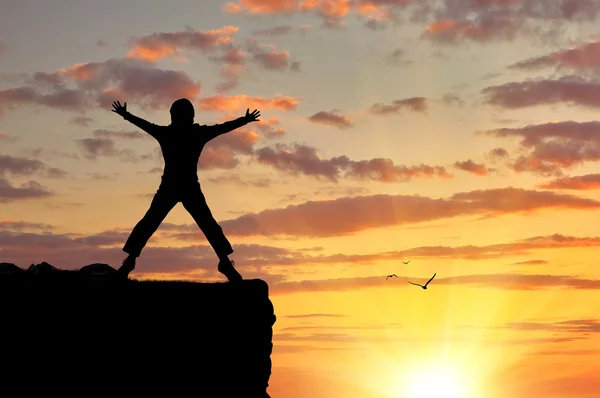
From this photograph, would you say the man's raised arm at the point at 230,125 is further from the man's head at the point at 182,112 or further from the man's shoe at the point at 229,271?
the man's shoe at the point at 229,271

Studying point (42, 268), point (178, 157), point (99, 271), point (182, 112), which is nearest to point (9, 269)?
point (42, 268)

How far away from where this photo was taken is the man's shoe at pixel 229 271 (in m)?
21.7

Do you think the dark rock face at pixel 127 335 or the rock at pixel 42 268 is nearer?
the dark rock face at pixel 127 335

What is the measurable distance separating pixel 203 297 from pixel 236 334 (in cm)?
112

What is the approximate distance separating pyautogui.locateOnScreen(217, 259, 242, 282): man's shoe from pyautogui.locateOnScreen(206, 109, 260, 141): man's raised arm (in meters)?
2.92

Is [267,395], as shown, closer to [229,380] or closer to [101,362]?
[229,380]

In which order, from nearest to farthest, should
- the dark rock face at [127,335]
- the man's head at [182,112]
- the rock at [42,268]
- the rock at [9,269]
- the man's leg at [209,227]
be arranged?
the dark rock face at [127,335] < the rock at [9,269] < the rock at [42,268] < the man's head at [182,112] < the man's leg at [209,227]

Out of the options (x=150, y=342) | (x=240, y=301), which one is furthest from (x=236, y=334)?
(x=150, y=342)

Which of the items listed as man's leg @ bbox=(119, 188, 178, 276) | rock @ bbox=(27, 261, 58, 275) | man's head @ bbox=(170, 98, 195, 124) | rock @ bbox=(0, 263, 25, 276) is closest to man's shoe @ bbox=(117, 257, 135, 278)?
man's leg @ bbox=(119, 188, 178, 276)

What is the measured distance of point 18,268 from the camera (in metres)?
19.0

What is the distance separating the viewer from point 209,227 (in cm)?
2155

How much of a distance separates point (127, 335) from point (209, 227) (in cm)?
385

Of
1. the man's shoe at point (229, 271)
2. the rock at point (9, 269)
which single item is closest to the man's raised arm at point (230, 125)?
the man's shoe at point (229, 271)

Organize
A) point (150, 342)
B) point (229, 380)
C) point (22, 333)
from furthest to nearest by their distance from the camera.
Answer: point (229, 380), point (150, 342), point (22, 333)
